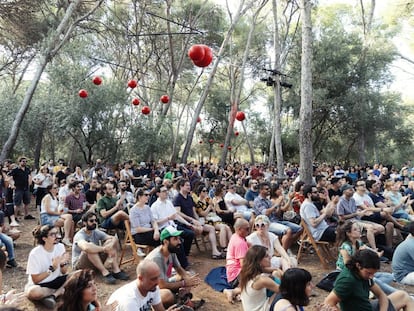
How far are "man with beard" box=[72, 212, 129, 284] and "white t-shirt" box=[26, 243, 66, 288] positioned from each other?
24.9 inches

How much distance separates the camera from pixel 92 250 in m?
4.29

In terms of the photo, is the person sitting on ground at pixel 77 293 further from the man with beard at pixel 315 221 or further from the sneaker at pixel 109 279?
the man with beard at pixel 315 221

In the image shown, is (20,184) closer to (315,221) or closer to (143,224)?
(143,224)

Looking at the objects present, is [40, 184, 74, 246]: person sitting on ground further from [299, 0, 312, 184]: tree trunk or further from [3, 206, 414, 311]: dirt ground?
[299, 0, 312, 184]: tree trunk

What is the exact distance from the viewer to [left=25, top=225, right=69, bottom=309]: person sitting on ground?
3.46 m

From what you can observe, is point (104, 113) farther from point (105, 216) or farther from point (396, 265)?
point (396, 265)

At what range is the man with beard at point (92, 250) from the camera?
434 centimetres

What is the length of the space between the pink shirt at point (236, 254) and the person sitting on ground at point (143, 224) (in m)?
1.32

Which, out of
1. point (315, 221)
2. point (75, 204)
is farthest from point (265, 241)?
point (75, 204)

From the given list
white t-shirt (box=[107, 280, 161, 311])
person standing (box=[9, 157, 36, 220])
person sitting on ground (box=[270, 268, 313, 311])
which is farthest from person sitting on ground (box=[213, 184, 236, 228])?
person standing (box=[9, 157, 36, 220])

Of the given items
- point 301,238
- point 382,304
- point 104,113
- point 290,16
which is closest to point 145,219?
point 301,238

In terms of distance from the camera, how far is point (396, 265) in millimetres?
4133

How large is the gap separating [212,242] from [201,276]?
1013 mm

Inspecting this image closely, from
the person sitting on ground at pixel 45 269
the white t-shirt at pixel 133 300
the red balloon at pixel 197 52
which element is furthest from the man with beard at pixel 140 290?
the red balloon at pixel 197 52
